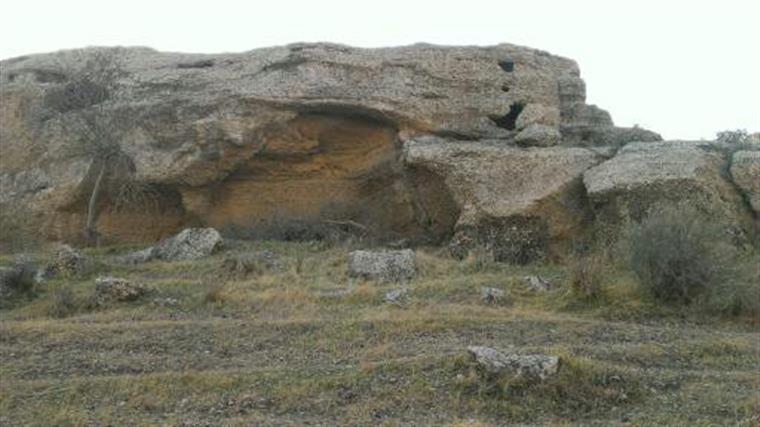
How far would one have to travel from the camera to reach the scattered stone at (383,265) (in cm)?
1548

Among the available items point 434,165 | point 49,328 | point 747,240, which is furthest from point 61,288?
point 747,240

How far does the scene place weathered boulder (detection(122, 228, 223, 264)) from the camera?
703 inches

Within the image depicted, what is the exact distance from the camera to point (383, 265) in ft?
51.5

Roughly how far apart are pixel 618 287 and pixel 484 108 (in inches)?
281

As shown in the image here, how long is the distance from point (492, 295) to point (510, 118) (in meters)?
7.87

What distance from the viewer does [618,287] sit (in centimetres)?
1421

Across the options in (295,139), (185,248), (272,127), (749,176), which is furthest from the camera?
(295,139)

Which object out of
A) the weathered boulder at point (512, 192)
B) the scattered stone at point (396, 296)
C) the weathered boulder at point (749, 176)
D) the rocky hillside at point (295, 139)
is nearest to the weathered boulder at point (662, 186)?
the weathered boulder at point (749, 176)

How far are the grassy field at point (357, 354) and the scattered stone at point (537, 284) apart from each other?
16 cm

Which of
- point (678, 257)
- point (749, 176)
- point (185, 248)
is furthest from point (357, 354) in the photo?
point (749, 176)

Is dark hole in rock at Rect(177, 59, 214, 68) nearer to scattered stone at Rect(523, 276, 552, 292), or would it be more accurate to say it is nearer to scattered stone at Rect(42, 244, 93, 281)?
scattered stone at Rect(42, 244, 93, 281)

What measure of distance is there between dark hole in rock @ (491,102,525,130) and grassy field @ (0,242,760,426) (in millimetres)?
5365

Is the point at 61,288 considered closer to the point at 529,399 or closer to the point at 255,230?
the point at 255,230

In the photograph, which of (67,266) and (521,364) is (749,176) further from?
(67,266)
